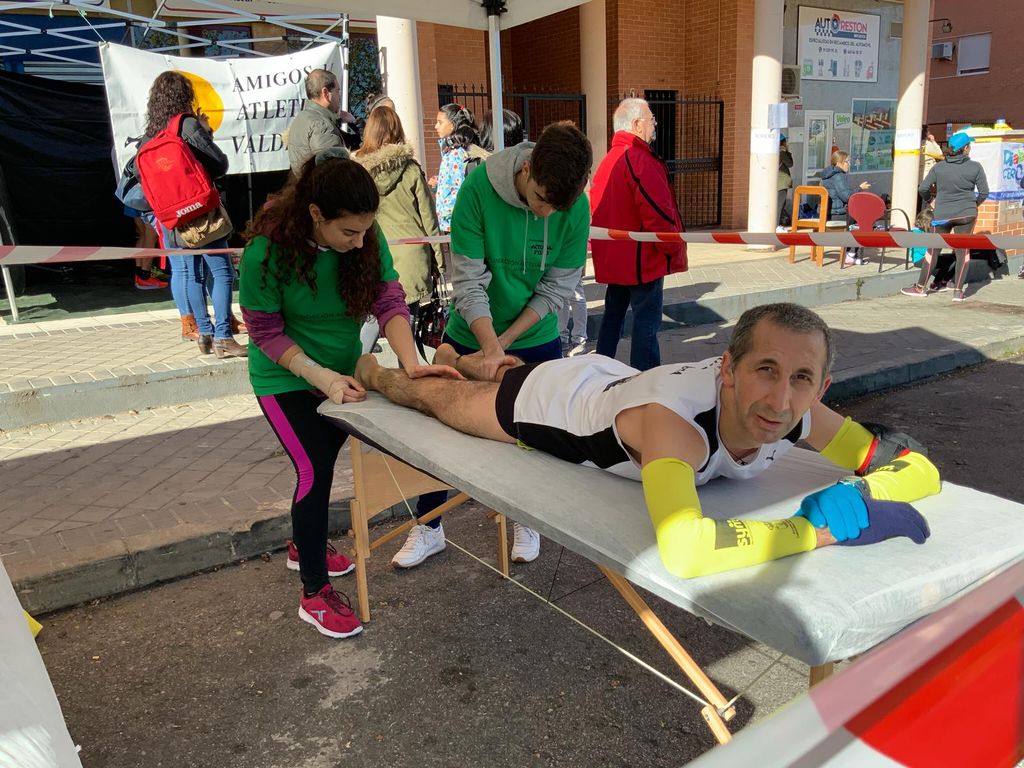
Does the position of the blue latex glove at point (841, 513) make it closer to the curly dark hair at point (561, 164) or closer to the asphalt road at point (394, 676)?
the asphalt road at point (394, 676)

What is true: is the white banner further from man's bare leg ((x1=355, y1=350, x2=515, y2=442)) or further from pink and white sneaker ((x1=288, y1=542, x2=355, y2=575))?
man's bare leg ((x1=355, y1=350, x2=515, y2=442))

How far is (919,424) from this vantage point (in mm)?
5336

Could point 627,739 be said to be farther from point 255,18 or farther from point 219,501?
point 255,18

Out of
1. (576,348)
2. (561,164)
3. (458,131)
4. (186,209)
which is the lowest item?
(576,348)

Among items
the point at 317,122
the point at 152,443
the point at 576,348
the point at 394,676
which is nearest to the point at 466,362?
the point at 394,676

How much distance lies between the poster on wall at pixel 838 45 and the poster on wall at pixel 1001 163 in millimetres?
4851

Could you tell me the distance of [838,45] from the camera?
15.7 metres

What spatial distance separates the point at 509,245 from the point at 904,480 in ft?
5.62

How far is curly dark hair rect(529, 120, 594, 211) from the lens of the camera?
2768mm

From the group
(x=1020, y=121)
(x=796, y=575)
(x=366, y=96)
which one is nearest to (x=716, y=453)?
(x=796, y=575)

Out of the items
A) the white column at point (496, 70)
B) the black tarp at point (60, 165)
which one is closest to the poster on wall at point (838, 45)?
the black tarp at point (60, 165)

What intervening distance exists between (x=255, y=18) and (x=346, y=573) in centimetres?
573

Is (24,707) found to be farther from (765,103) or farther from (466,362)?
(765,103)

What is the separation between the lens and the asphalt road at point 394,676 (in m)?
2.42
